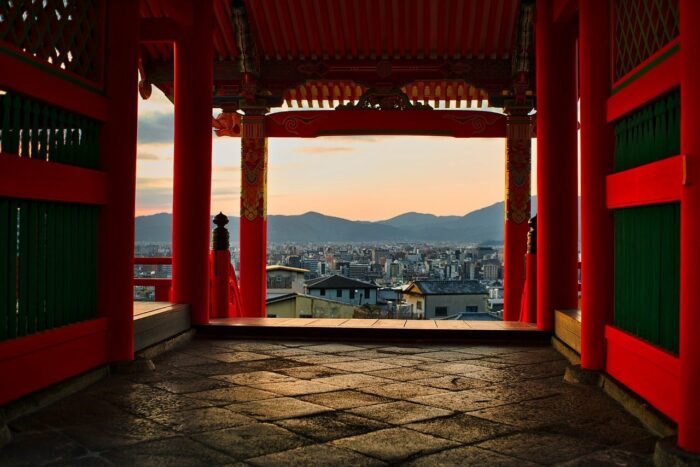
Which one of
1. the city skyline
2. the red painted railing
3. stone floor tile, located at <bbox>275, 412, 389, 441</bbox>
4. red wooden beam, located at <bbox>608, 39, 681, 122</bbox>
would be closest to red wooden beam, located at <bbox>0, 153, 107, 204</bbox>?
stone floor tile, located at <bbox>275, 412, 389, 441</bbox>

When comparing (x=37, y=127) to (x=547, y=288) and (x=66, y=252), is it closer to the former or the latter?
(x=66, y=252)

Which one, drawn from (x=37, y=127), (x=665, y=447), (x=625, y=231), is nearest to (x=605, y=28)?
(x=625, y=231)

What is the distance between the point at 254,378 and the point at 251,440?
130 centimetres

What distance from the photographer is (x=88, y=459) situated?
8.68 feet

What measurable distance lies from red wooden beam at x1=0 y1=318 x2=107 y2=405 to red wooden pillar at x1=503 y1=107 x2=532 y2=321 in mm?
5225

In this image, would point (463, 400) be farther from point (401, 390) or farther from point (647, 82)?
point (647, 82)

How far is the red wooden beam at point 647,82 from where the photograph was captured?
9.92 feet

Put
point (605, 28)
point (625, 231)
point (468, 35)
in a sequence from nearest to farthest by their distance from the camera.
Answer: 1. point (625, 231)
2. point (605, 28)
3. point (468, 35)

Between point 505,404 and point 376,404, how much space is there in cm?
62

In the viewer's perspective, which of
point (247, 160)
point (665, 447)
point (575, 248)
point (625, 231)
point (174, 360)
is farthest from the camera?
point (247, 160)

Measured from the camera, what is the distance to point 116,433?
300cm

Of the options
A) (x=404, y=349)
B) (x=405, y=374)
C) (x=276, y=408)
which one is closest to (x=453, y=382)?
(x=405, y=374)

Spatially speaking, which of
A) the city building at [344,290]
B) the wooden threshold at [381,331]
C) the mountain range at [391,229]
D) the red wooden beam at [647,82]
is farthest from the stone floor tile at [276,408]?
the mountain range at [391,229]

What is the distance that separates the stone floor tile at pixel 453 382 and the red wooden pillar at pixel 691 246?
1472 millimetres
